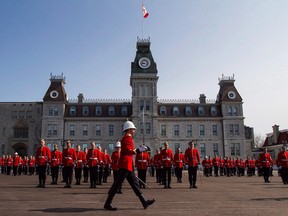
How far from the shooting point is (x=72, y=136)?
186 ft

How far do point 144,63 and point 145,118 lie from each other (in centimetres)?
973

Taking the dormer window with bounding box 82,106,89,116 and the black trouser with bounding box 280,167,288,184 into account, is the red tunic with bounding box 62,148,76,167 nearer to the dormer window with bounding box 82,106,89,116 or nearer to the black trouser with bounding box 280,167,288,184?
the black trouser with bounding box 280,167,288,184

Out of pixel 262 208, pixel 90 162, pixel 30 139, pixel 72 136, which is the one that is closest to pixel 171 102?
pixel 72 136

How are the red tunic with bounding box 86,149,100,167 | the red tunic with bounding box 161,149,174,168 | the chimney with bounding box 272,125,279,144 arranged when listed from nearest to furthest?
Result: 1. the red tunic with bounding box 86,149,100,167
2. the red tunic with bounding box 161,149,174,168
3. the chimney with bounding box 272,125,279,144

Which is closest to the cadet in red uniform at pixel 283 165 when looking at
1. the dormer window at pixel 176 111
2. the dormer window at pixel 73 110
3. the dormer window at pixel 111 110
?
the dormer window at pixel 176 111

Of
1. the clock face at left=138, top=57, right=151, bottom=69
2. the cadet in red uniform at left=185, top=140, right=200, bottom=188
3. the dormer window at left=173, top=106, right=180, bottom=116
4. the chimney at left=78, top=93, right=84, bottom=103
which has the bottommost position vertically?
the cadet in red uniform at left=185, top=140, right=200, bottom=188

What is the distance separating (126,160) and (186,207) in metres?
2.04

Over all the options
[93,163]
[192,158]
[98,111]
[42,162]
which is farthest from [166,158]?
[98,111]

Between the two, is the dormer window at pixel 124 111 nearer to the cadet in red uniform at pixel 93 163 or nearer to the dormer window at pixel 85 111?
the dormer window at pixel 85 111

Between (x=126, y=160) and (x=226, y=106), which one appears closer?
(x=126, y=160)

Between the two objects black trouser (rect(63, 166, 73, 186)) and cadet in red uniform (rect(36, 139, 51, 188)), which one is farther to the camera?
black trouser (rect(63, 166, 73, 186))

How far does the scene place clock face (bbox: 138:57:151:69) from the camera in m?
55.4

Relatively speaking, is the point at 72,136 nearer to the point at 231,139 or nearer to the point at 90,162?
the point at 231,139

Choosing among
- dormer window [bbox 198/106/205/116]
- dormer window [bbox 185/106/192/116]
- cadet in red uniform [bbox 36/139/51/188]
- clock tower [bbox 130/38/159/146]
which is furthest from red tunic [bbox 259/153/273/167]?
dormer window [bbox 198/106/205/116]
